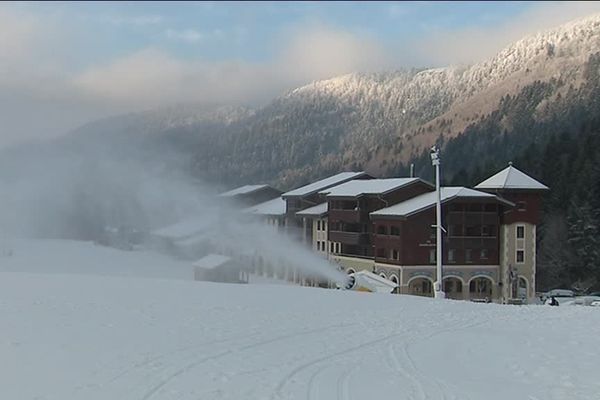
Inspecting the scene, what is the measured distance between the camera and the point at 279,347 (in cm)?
1653

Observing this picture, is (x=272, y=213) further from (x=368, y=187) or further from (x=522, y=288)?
(x=522, y=288)

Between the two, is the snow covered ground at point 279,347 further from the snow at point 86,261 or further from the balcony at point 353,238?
the balcony at point 353,238

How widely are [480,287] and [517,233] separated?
Answer: 594 centimetres

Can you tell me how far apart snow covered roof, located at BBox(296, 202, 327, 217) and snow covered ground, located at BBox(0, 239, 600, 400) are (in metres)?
45.6

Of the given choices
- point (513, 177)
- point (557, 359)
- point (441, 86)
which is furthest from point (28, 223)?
point (441, 86)

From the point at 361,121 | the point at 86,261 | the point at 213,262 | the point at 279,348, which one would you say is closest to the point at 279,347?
the point at 279,348

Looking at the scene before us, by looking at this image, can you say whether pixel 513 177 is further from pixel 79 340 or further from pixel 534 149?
pixel 79 340

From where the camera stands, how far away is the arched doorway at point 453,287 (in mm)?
58719

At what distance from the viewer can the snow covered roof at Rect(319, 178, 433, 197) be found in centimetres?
6431

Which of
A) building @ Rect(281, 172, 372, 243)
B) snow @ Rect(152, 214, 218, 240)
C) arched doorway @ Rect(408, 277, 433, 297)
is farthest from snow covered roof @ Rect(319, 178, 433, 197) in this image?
snow @ Rect(152, 214, 218, 240)

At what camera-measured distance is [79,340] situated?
16.1 meters

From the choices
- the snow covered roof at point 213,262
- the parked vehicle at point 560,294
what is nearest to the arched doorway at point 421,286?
the parked vehicle at point 560,294

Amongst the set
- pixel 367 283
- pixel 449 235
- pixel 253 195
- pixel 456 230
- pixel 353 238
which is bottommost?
pixel 367 283

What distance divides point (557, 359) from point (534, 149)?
79.9 meters
